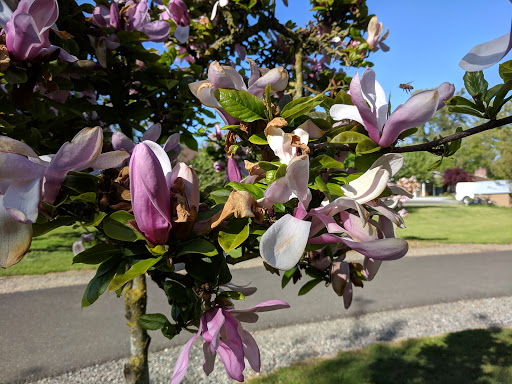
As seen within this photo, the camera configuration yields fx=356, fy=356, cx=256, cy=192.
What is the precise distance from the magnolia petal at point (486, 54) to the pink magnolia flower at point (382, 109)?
0.08 metres

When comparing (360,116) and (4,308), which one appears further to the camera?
(4,308)

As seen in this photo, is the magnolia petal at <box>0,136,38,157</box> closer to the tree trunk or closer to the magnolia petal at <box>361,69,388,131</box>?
the magnolia petal at <box>361,69,388,131</box>

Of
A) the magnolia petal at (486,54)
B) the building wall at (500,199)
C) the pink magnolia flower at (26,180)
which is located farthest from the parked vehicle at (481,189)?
the pink magnolia flower at (26,180)

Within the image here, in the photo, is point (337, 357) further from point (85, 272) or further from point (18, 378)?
point (85, 272)

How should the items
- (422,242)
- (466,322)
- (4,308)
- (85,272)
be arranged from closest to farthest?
(466,322) → (4,308) → (85,272) → (422,242)

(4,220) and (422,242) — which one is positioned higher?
(4,220)

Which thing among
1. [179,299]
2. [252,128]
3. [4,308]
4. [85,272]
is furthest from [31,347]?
[252,128]

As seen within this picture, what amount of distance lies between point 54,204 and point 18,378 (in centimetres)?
395

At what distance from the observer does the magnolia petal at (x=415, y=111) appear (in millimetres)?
556

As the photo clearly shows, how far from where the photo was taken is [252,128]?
27.3 inches

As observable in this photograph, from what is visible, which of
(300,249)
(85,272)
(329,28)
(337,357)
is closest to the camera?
(300,249)

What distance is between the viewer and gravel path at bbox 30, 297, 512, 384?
11.7 feet

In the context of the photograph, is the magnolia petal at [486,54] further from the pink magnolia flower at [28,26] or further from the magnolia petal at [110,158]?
the pink magnolia flower at [28,26]

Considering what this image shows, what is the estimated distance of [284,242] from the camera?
0.48m
